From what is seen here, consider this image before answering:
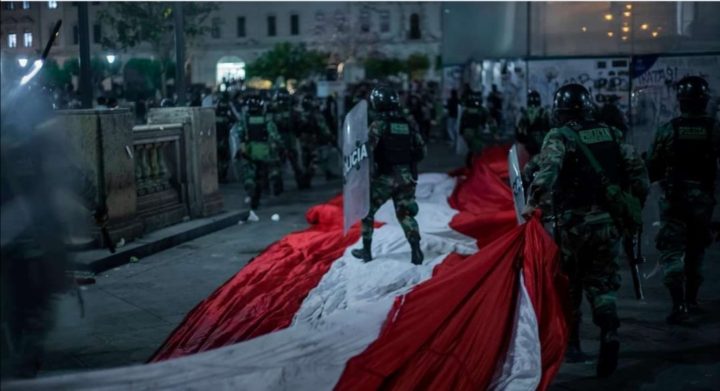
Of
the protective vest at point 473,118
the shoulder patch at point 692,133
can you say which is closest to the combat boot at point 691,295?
the shoulder patch at point 692,133

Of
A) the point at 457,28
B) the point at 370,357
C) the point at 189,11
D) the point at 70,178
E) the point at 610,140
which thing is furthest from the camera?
the point at 189,11

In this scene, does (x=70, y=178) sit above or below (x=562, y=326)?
above

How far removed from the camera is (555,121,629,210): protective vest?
6.23m

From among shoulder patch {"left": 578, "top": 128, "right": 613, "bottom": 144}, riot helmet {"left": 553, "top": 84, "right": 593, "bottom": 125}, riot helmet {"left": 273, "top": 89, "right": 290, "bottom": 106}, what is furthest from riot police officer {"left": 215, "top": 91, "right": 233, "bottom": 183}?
shoulder patch {"left": 578, "top": 128, "right": 613, "bottom": 144}

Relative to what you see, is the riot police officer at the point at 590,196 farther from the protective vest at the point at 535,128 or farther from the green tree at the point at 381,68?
the green tree at the point at 381,68

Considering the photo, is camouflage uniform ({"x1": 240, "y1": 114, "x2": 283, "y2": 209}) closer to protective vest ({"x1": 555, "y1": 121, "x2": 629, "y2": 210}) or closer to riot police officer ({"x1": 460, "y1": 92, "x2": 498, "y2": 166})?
riot police officer ({"x1": 460, "y1": 92, "x2": 498, "y2": 166})

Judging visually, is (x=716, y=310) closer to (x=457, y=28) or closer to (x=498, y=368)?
(x=498, y=368)

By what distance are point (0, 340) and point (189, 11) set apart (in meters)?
32.3

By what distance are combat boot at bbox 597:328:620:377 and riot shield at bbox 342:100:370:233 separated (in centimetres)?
378

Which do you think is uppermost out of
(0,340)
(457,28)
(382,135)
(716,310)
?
(457,28)

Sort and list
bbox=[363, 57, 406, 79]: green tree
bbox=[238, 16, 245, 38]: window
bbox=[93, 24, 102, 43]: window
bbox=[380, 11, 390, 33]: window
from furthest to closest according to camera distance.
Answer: bbox=[238, 16, 245, 38]: window → bbox=[380, 11, 390, 33]: window → bbox=[363, 57, 406, 79]: green tree → bbox=[93, 24, 102, 43]: window

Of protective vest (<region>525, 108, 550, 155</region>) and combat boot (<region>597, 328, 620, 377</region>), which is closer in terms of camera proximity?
combat boot (<region>597, 328, 620, 377</region>)

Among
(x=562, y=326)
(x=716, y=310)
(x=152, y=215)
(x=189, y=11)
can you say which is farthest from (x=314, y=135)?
(x=189, y=11)

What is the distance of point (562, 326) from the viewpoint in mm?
5488
